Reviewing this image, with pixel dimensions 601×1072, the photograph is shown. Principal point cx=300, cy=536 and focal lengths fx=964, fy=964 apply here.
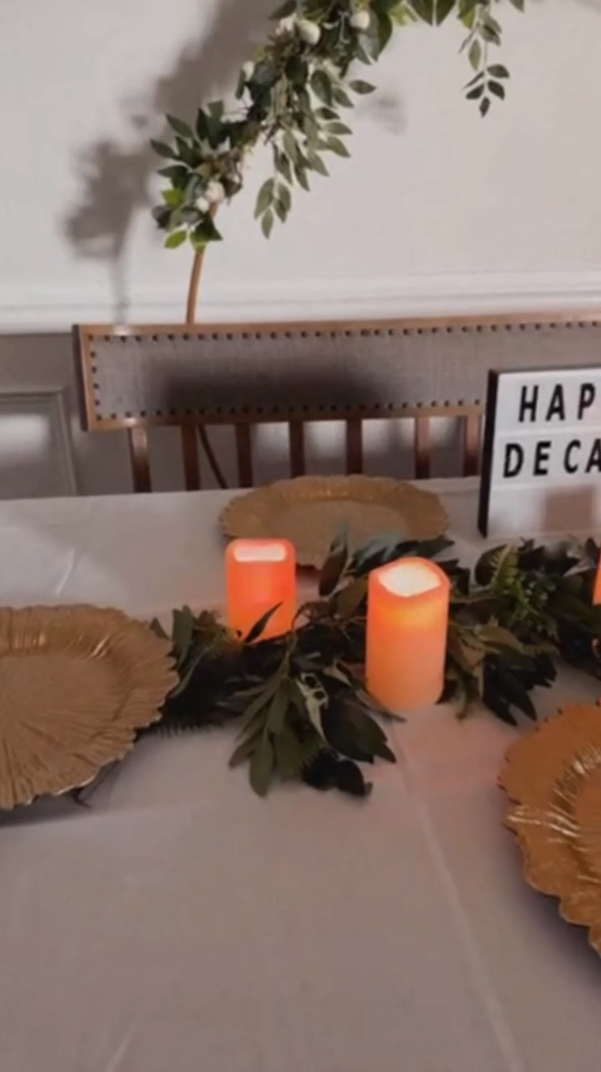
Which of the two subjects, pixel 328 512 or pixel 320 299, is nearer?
pixel 328 512

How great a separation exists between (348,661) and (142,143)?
104cm

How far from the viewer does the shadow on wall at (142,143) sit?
142 cm

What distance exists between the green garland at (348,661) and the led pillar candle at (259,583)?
2 cm

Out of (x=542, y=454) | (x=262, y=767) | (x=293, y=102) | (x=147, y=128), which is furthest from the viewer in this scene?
(x=147, y=128)

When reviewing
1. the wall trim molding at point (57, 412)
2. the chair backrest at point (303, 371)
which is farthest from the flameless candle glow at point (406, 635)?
the wall trim molding at point (57, 412)

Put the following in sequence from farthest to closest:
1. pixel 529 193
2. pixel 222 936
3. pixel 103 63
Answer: pixel 529 193
pixel 103 63
pixel 222 936

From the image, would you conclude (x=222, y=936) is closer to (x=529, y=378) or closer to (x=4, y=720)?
(x=4, y=720)

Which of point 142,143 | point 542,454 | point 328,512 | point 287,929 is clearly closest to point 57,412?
point 142,143

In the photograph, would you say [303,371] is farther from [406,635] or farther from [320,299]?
[406,635]

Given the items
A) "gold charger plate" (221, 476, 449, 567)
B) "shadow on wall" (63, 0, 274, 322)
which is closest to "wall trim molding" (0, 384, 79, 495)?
"shadow on wall" (63, 0, 274, 322)

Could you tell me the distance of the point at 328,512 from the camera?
1.07m

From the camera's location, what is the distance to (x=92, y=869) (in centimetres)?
61

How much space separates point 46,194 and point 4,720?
106 centimetres

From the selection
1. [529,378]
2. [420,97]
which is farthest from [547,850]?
[420,97]
